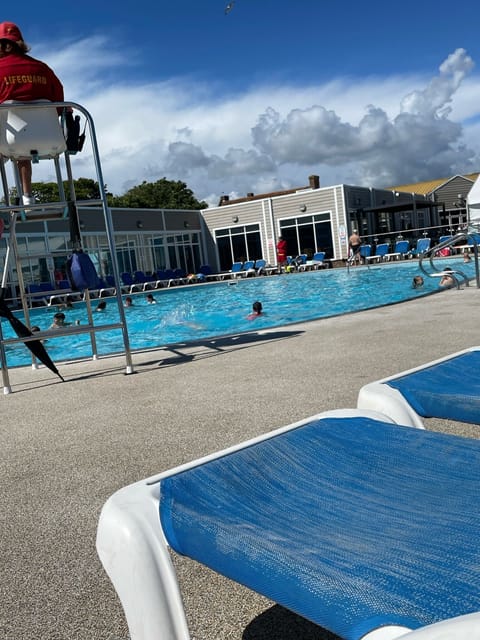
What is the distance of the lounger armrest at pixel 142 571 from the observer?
1311 mm

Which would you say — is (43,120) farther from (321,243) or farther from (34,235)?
(321,243)

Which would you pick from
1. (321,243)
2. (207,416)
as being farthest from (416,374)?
(321,243)

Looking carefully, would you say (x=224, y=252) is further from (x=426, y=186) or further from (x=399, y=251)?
(x=426, y=186)

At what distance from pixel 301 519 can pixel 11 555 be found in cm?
140

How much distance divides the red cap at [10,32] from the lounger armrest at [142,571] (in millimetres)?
5283

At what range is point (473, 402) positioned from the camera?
218 cm

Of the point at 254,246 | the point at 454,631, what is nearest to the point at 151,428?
the point at 454,631

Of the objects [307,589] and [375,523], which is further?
[375,523]

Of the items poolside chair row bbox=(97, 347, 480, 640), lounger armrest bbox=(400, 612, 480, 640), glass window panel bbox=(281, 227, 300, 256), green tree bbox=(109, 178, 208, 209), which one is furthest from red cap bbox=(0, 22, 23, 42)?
green tree bbox=(109, 178, 208, 209)

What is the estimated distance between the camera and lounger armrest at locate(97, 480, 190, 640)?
1.31 metres

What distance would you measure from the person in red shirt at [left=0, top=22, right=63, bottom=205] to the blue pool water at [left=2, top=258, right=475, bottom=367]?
446 cm

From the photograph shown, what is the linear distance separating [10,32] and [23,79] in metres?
0.46

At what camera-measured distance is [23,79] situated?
17.6ft

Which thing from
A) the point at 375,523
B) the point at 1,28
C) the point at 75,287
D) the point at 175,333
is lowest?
the point at 175,333
